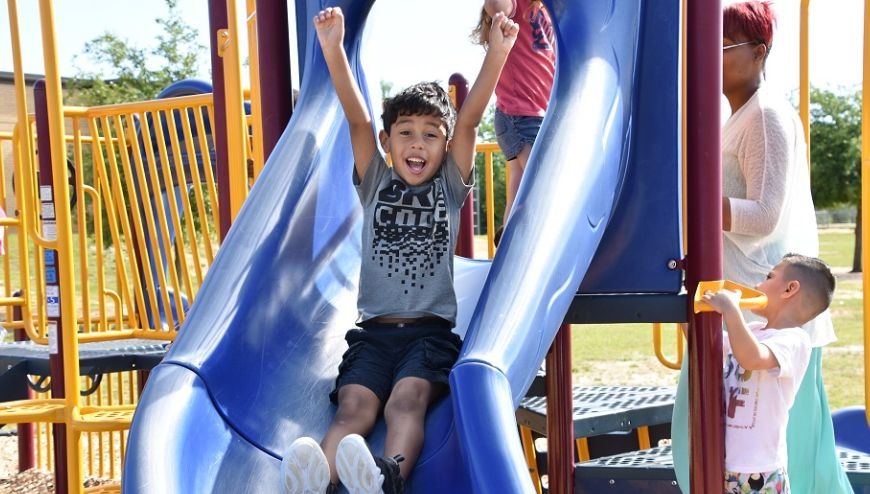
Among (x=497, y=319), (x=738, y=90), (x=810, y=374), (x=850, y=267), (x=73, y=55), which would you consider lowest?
(x=850, y=267)

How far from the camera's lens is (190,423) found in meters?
2.46

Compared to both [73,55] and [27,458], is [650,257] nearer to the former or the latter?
[27,458]

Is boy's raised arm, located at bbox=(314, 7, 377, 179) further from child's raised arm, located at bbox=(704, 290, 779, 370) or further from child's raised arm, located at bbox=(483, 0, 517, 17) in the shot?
child's raised arm, located at bbox=(704, 290, 779, 370)

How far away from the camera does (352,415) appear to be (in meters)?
2.70

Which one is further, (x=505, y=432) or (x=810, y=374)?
(x=810, y=374)

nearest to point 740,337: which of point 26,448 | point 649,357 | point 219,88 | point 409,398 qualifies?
point 409,398

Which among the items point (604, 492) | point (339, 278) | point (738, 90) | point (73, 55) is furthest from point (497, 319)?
point (73, 55)

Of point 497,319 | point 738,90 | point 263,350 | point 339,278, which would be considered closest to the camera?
point 497,319

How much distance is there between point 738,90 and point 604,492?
1.42 metres

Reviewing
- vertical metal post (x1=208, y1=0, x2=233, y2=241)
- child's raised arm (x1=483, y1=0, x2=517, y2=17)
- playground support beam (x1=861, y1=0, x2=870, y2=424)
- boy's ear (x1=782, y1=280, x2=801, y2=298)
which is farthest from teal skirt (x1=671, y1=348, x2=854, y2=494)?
vertical metal post (x1=208, y1=0, x2=233, y2=241)

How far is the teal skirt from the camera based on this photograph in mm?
2945

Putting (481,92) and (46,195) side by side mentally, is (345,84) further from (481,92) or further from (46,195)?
(46,195)

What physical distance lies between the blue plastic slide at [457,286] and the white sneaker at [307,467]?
14cm

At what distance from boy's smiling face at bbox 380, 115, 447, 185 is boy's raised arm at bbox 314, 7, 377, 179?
112 millimetres
